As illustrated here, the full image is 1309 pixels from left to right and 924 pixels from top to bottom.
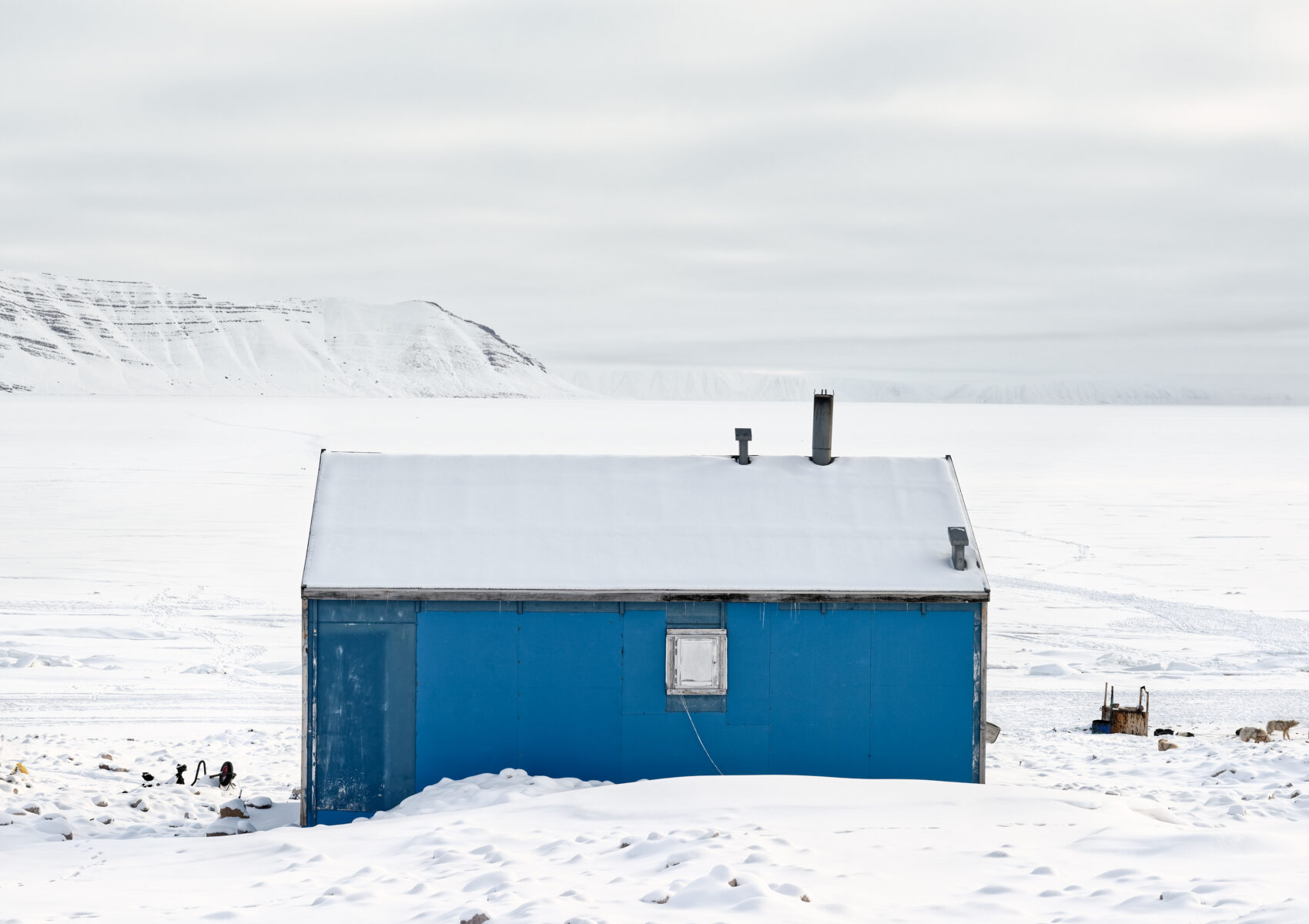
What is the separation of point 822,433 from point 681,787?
5.33 meters

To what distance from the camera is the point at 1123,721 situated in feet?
60.4


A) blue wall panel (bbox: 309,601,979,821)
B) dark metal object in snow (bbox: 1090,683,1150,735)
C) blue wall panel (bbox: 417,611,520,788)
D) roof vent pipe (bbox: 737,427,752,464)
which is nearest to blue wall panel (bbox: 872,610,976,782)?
blue wall panel (bbox: 309,601,979,821)

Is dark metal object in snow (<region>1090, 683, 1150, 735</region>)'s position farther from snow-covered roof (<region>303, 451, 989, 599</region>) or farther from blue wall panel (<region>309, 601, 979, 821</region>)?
blue wall panel (<region>309, 601, 979, 821</region>)

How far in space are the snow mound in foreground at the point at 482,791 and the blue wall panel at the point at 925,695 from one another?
331 centimetres

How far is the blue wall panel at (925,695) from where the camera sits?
13375mm

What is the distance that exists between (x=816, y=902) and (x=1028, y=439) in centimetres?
11567

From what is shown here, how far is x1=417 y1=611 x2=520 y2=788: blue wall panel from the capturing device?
1318 cm

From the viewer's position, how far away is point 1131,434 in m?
132

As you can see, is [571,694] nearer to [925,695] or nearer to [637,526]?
[637,526]

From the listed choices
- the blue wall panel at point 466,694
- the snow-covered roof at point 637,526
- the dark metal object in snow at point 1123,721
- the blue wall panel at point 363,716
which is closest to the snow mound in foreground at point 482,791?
the blue wall panel at point 466,694

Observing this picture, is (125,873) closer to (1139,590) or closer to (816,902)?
(816,902)

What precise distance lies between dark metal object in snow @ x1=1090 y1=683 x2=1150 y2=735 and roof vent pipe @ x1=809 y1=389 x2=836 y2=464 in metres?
6.66

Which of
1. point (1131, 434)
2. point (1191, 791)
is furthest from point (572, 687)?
point (1131, 434)

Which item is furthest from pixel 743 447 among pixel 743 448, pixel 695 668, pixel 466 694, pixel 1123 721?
pixel 1123 721
